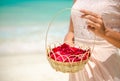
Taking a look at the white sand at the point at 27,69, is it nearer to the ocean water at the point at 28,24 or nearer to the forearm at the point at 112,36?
the ocean water at the point at 28,24

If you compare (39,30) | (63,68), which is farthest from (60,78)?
(39,30)

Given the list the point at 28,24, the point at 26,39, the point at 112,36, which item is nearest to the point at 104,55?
the point at 112,36

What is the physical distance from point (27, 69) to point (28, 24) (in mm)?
2340

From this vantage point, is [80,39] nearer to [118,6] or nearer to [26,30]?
[118,6]

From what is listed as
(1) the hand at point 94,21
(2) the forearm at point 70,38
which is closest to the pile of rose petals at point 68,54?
(1) the hand at point 94,21

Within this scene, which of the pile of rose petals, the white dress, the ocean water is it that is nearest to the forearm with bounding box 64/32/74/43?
the white dress

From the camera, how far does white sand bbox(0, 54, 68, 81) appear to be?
254 centimetres

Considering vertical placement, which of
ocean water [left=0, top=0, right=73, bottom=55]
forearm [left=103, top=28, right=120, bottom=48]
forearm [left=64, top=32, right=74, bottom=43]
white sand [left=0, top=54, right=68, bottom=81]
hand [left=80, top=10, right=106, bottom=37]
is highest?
hand [left=80, top=10, right=106, bottom=37]

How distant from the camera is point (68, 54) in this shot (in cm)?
96

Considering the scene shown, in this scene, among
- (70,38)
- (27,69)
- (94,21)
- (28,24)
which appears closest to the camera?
(94,21)

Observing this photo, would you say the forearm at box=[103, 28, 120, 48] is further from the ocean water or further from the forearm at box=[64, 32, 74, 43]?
the ocean water

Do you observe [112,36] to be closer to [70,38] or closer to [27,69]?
[70,38]

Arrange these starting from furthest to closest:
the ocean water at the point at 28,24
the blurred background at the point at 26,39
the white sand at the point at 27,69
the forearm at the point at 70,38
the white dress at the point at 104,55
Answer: the ocean water at the point at 28,24
the blurred background at the point at 26,39
the white sand at the point at 27,69
the forearm at the point at 70,38
the white dress at the point at 104,55

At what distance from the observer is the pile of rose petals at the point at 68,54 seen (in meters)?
0.93
